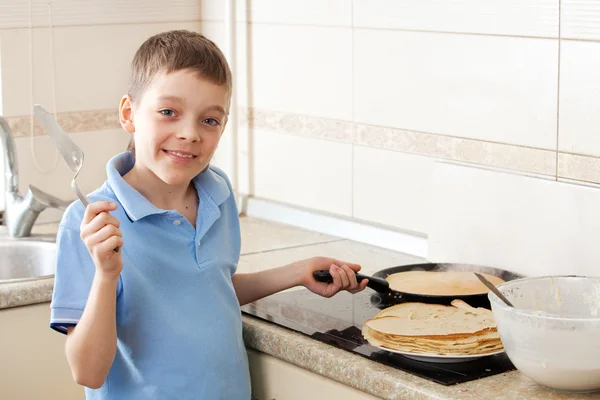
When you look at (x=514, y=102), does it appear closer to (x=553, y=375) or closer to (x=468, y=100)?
(x=468, y=100)

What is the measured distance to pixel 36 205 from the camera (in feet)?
7.41

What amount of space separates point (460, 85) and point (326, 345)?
0.66m

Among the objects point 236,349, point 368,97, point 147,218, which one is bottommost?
point 236,349

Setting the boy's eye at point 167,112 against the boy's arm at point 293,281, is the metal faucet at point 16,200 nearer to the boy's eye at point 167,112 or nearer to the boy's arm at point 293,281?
the boy's arm at point 293,281

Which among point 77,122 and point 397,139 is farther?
point 77,122

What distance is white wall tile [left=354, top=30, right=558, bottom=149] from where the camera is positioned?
5.82 ft

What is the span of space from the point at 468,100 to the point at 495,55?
0.11m

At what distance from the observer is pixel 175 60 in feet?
4.83

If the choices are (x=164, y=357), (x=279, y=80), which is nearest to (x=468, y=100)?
(x=279, y=80)

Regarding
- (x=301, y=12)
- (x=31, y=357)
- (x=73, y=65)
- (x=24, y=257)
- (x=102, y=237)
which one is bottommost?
(x=31, y=357)

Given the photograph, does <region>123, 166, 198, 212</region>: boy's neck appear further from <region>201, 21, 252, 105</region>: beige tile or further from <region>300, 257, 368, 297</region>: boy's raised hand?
<region>201, 21, 252, 105</region>: beige tile

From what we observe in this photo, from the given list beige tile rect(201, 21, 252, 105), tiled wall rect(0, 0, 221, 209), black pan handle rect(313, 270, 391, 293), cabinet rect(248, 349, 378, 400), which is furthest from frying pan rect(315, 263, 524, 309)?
tiled wall rect(0, 0, 221, 209)

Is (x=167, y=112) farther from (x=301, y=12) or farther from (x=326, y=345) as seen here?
(x=301, y=12)

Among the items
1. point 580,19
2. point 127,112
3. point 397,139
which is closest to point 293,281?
point 127,112
